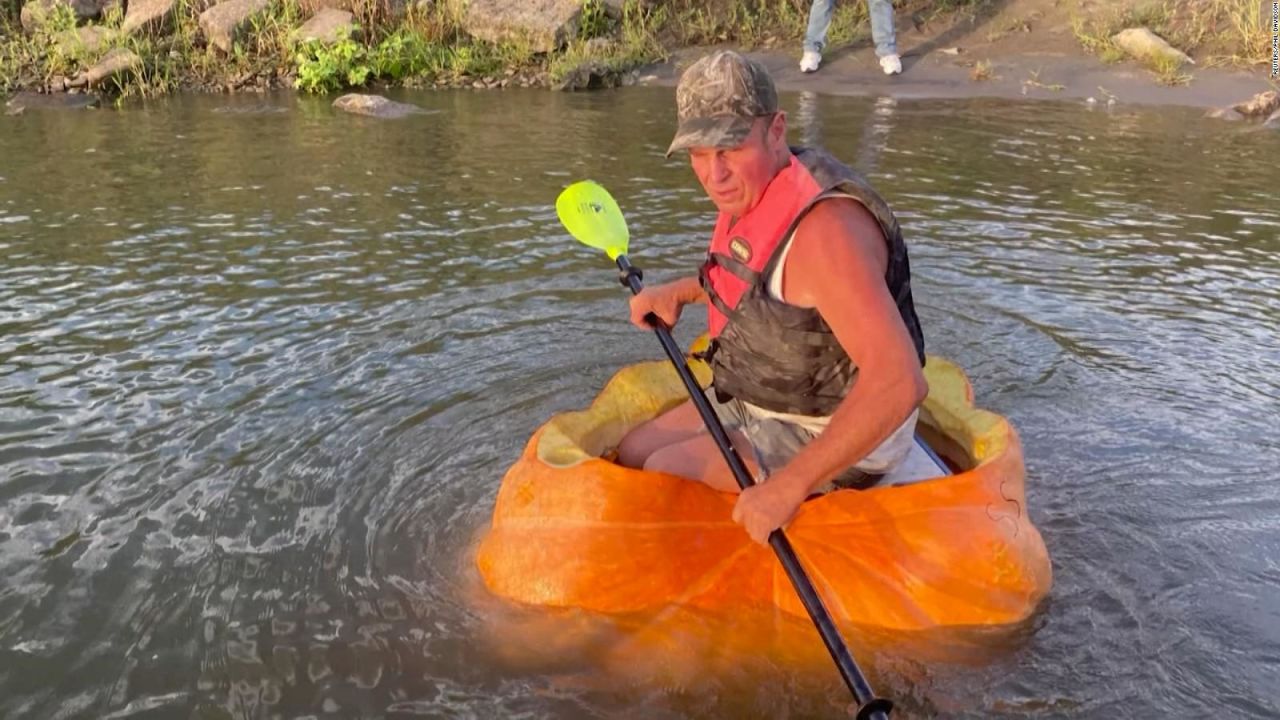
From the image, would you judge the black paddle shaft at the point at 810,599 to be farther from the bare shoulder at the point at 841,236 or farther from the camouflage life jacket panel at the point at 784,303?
the bare shoulder at the point at 841,236

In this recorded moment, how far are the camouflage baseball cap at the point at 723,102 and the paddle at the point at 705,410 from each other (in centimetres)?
79

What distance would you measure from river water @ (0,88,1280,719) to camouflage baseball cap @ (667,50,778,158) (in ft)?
4.66

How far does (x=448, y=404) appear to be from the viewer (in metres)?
4.43

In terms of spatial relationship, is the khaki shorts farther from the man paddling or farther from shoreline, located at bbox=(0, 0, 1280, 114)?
shoreline, located at bbox=(0, 0, 1280, 114)

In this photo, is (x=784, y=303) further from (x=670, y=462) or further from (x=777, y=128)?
(x=670, y=462)

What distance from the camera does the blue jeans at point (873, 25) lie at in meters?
12.8

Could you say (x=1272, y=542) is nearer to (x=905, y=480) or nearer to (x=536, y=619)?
(x=905, y=480)

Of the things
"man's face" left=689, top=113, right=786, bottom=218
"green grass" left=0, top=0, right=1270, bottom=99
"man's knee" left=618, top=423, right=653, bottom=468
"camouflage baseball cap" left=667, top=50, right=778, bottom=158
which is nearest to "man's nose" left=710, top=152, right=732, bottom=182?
"man's face" left=689, top=113, right=786, bottom=218

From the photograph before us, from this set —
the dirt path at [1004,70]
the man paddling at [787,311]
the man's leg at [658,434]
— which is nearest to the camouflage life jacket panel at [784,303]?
the man paddling at [787,311]

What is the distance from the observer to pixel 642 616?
9.51ft

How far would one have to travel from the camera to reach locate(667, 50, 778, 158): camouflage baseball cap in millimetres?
2600

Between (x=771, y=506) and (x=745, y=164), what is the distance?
91 centimetres

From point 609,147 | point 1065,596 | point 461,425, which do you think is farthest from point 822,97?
point 1065,596

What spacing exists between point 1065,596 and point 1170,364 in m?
2.10
